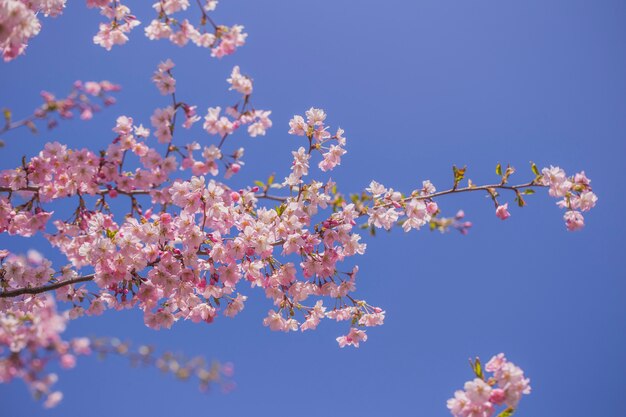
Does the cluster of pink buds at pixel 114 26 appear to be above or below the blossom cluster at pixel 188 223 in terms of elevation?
above

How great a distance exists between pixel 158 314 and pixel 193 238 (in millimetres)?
1330

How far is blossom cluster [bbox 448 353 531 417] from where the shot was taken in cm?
322

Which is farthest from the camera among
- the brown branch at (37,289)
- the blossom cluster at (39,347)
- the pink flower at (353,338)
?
the pink flower at (353,338)

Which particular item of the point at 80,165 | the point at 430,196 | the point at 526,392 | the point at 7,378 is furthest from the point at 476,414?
the point at 80,165

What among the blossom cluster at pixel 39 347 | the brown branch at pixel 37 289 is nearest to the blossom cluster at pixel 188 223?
Result: the brown branch at pixel 37 289

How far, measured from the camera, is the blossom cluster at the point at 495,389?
322cm

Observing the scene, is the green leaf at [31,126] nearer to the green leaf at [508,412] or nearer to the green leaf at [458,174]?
the green leaf at [458,174]

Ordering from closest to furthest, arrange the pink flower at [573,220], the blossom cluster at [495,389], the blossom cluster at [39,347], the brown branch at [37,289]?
the blossom cluster at [39,347] < the blossom cluster at [495,389] < the brown branch at [37,289] < the pink flower at [573,220]

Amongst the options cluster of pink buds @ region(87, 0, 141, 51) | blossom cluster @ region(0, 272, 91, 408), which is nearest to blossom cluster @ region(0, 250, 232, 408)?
blossom cluster @ region(0, 272, 91, 408)

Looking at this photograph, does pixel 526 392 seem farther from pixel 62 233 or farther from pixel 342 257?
pixel 62 233

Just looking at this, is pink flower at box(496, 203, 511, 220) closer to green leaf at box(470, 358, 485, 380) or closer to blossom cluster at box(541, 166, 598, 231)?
blossom cluster at box(541, 166, 598, 231)

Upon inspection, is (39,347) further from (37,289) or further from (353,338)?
(353,338)

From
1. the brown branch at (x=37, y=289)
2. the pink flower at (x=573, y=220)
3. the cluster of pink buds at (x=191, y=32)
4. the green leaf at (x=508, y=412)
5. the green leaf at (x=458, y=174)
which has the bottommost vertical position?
the green leaf at (x=508, y=412)

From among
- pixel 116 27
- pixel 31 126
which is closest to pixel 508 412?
pixel 31 126
